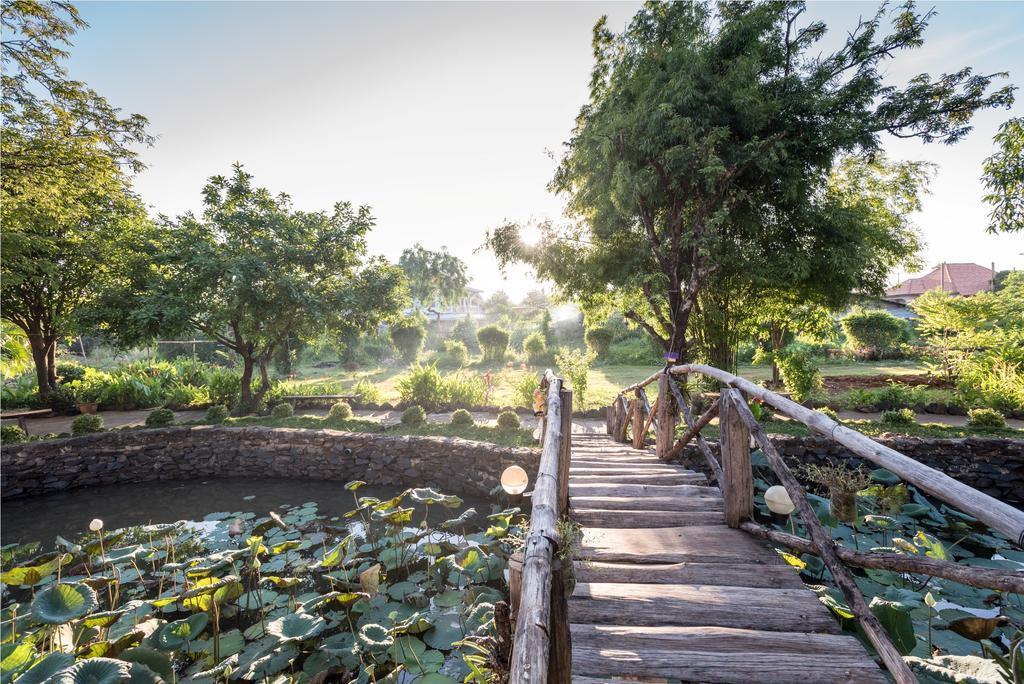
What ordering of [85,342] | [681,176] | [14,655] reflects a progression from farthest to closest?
[85,342]
[681,176]
[14,655]

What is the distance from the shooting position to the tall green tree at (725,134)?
21.3 feet

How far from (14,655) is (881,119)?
1180 cm

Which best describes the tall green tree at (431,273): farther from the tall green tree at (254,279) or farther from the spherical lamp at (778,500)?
the spherical lamp at (778,500)

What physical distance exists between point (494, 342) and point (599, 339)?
5.41m

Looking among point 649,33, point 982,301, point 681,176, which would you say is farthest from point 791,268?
point 982,301

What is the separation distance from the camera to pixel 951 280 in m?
27.3

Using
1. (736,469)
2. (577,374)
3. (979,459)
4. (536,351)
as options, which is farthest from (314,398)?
(979,459)

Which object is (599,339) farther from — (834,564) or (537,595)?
(537,595)

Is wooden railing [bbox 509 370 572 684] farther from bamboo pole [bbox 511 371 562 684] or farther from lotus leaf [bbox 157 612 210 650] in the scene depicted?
lotus leaf [bbox 157 612 210 650]

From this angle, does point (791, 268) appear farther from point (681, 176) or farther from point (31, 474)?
point (31, 474)

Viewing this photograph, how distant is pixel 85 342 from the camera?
21469 millimetres

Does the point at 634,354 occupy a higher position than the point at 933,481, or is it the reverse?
the point at 933,481

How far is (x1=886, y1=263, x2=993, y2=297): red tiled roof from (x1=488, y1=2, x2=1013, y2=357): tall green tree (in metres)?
27.4

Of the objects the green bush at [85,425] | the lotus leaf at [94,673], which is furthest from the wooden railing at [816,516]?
the green bush at [85,425]
